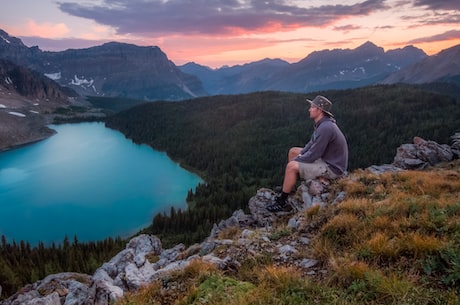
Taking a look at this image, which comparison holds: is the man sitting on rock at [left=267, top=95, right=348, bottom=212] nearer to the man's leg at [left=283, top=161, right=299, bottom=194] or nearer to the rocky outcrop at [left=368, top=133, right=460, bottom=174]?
the man's leg at [left=283, top=161, right=299, bottom=194]

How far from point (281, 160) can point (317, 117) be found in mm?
136207

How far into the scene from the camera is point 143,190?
362 feet

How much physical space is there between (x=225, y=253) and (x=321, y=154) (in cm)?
651

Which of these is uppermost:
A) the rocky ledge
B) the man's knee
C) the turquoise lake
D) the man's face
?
the man's face

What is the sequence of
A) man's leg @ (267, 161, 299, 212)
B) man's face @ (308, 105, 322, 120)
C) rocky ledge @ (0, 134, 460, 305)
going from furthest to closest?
man's leg @ (267, 161, 299, 212) < man's face @ (308, 105, 322, 120) < rocky ledge @ (0, 134, 460, 305)

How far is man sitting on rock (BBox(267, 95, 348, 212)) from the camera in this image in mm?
13266

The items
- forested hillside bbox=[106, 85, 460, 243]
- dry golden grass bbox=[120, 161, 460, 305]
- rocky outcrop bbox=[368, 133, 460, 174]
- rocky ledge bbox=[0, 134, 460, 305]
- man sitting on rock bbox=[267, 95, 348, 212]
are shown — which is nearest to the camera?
dry golden grass bbox=[120, 161, 460, 305]

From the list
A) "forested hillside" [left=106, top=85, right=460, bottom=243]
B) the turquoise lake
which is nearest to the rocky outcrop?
"forested hillside" [left=106, top=85, right=460, bottom=243]

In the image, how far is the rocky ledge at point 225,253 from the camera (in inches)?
351

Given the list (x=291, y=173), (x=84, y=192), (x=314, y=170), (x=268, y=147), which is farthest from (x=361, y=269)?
(x=268, y=147)

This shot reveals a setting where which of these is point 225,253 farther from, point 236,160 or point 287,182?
point 236,160

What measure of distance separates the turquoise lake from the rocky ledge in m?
65.1

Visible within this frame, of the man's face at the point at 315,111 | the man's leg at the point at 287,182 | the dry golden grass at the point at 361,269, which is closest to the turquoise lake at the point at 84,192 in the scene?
the man's leg at the point at 287,182

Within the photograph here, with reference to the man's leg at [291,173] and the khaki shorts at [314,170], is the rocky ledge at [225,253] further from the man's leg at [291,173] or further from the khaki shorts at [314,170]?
the man's leg at [291,173]
